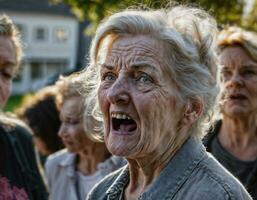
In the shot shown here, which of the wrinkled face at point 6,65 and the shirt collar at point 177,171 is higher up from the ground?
the shirt collar at point 177,171

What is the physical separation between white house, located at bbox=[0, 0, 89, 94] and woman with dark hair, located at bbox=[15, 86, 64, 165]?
161 ft

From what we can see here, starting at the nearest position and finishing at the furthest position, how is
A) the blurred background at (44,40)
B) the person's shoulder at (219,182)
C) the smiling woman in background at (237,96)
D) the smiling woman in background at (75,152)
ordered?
the person's shoulder at (219,182)
the smiling woman in background at (237,96)
the smiling woman in background at (75,152)
the blurred background at (44,40)

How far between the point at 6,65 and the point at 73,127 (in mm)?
1090

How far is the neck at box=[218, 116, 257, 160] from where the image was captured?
4258 mm

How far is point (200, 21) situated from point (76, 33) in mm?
57966

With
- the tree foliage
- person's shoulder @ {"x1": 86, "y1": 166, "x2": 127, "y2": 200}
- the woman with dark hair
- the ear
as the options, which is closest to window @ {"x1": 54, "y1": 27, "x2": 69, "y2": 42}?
the tree foliage

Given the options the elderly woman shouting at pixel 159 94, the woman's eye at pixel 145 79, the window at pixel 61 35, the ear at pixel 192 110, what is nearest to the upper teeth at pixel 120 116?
the elderly woman shouting at pixel 159 94

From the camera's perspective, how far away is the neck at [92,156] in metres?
4.71

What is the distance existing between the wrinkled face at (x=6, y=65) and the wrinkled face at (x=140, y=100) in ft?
4.67

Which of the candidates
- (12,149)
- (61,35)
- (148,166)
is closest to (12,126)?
(12,149)

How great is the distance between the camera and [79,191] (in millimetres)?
4625

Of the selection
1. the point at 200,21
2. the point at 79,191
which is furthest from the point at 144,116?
the point at 79,191

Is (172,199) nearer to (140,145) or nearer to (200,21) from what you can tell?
(140,145)

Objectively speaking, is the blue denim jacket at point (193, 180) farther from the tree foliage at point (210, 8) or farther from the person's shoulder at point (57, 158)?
the tree foliage at point (210, 8)
